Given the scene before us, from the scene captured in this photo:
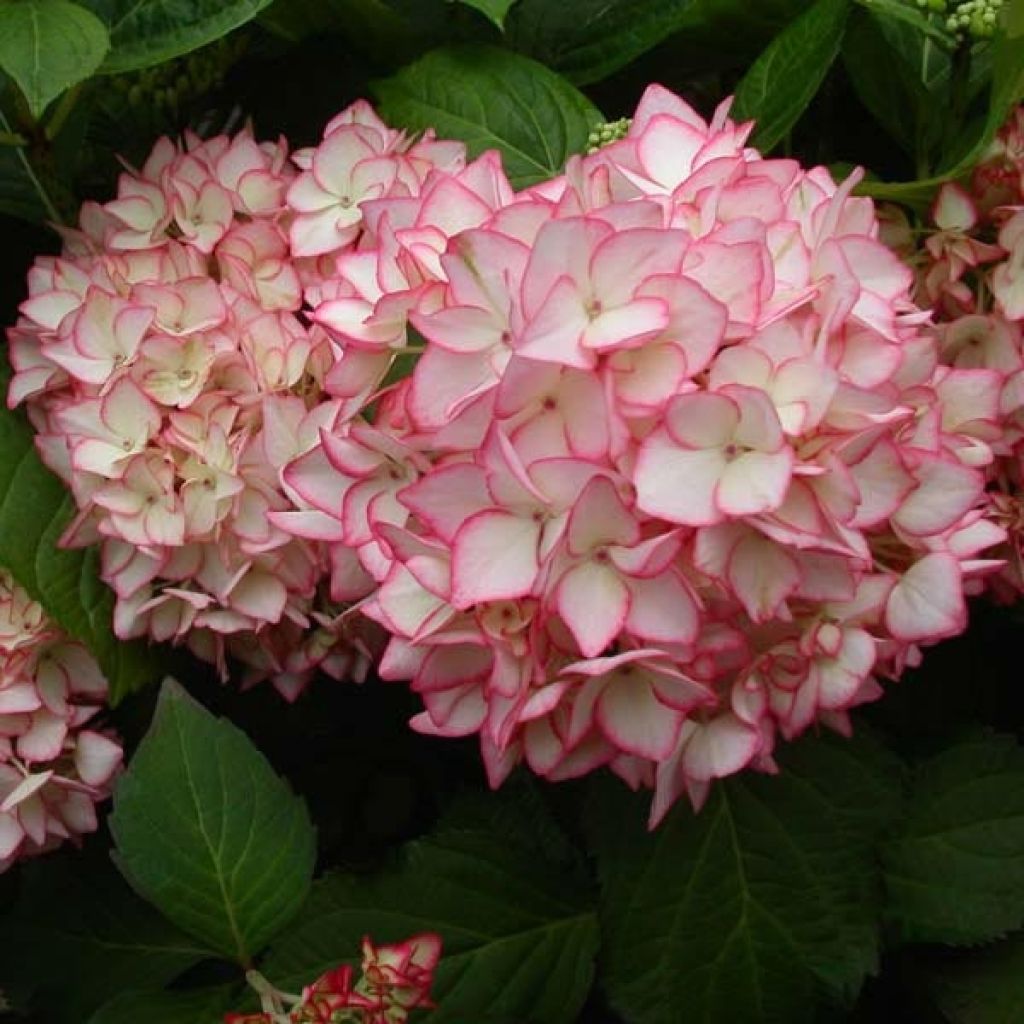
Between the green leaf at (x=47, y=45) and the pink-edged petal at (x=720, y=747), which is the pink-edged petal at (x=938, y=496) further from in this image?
the green leaf at (x=47, y=45)

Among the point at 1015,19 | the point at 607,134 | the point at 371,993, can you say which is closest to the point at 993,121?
the point at 1015,19

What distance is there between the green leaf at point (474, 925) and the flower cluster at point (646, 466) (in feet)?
0.61

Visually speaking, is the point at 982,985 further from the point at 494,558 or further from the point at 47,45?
the point at 47,45

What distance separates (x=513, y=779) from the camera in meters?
0.92

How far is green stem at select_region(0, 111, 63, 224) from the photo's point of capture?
93 cm

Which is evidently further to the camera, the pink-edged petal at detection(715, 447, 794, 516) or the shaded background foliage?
the shaded background foliage

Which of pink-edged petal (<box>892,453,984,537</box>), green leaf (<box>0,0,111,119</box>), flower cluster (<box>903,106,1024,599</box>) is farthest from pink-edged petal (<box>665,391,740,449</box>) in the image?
green leaf (<box>0,0,111,119</box>)

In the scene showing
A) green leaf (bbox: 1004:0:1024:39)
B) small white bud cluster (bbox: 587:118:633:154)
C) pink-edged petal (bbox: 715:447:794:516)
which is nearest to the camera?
pink-edged petal (bbox: 715:447:794:516)

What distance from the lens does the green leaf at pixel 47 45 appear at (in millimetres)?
788

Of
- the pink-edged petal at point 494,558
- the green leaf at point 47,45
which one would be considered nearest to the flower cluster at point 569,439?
the pink-edged petal at point 494,558

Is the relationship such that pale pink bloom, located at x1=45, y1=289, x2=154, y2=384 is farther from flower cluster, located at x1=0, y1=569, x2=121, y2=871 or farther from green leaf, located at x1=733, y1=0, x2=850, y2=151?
green leaf, located at x1=733, y1=0, x2=850, y2=151

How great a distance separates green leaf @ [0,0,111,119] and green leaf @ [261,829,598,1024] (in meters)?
0.42

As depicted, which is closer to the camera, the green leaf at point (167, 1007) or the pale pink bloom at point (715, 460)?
the pale pink bloom at point (715, 460)

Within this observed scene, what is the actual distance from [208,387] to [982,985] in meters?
0.51
